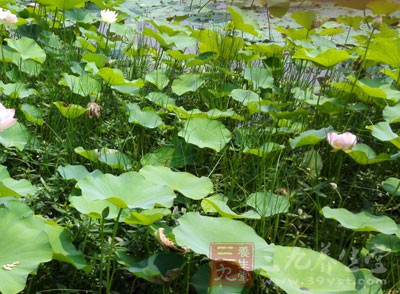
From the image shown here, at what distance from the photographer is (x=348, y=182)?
1830mm

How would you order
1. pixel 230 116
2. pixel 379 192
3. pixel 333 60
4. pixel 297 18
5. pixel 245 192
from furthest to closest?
pixel 297 18, pixel 333 60, pixel 230 116, pixel 379 192, pixel 245 192

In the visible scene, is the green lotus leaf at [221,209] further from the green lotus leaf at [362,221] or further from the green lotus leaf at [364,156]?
the green lotus leaf at [364,156]

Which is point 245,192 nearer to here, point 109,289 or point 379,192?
point 379,192

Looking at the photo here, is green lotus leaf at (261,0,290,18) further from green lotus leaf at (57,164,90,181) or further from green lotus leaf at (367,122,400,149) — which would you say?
green lotus leaf at (57,164,90,181)

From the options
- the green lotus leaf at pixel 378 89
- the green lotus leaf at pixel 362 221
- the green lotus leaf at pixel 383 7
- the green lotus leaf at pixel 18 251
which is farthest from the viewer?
the green lotus leaf at pixel 383 7

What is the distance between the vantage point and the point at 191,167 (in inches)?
72.8

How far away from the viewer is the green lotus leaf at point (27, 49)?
225cm

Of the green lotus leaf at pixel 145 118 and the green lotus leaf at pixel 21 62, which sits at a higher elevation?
the green lotus leaf at pixel 145 118

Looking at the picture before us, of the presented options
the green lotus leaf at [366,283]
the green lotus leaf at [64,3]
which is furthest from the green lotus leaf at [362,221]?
the green lotus leaf at [64,3]

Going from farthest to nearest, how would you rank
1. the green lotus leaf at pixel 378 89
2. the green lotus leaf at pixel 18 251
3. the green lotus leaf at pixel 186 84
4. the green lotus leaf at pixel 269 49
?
the green lotus leaf at pixel 269 49
the green lotus leaf at pixel 186 84
the green lotus leaf at pixel 378 89
the green lotus leaf at pixel 18 251

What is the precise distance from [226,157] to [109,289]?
693mm

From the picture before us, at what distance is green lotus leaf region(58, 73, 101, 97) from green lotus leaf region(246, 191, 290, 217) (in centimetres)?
76

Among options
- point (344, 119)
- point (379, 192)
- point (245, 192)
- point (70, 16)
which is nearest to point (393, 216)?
point (379, 192)

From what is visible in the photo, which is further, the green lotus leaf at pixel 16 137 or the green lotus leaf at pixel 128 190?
the green lotus leaf at pixel 16 137
